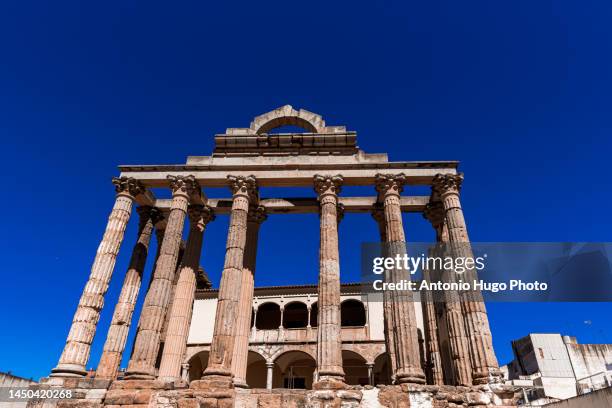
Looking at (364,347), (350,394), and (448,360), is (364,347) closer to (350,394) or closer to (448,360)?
(448,360)

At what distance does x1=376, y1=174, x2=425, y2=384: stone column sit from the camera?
13.6 metres

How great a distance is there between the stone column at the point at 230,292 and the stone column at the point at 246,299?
1013 mm

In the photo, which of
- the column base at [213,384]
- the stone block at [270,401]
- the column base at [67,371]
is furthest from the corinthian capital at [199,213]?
the stone block at [270,401]

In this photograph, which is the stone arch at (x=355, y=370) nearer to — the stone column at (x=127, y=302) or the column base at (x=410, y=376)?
the column base at (x=410, y=376)

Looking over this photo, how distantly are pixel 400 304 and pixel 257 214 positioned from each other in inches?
335

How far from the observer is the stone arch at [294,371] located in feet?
94.1

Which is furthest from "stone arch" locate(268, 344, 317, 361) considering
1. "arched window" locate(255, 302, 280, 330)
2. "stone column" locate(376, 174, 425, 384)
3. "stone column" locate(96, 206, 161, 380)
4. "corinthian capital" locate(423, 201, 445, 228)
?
"stone column" locate(376, 174, 425, 384)

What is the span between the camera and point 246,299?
57.9 ft

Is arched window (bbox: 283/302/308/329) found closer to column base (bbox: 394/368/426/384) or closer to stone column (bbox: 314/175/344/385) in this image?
stone column (bbox: 314/175/344/385)

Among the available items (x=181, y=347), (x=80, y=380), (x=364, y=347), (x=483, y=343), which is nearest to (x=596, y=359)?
(x=364, y=347)

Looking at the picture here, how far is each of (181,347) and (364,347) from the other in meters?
14.9

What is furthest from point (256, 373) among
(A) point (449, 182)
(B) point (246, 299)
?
(A) point (449, 182)

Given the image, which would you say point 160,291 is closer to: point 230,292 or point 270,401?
point 230,292

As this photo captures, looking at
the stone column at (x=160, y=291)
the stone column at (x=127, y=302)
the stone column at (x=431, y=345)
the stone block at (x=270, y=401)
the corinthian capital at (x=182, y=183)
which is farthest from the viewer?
the corinthian capital at (x=182, y=183)
